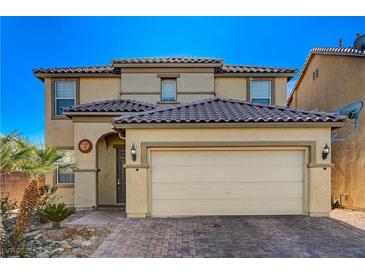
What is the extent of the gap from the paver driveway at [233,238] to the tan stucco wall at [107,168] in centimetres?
399

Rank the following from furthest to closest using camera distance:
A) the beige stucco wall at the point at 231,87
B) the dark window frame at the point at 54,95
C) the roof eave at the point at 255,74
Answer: the beige stucco wall at the point at 231,87, the roof eave at the point at 255,74, the dark window frame at the point at 54,95

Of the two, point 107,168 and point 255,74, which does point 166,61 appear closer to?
point 255,74

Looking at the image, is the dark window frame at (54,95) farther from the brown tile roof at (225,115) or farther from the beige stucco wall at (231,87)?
the beige stucco wall at (231,87)

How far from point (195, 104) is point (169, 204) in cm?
421

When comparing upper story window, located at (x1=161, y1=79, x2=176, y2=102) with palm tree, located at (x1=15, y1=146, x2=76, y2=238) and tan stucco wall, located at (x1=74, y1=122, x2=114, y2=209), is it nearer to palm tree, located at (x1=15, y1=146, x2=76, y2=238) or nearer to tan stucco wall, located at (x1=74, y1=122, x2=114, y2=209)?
tan stucco wall, located at (x1=74, y1=122, x2=114, y2=209)

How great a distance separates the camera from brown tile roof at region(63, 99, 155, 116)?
11352 mm

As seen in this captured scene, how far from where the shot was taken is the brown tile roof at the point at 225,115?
360 inches

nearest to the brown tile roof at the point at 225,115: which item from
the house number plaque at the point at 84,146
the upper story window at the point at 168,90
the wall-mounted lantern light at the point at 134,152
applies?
the wall-mounted lantern light at the point at 134,152

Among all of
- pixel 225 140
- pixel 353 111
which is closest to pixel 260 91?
pixel 353 111

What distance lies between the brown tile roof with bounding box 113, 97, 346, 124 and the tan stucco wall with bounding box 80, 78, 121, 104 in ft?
14.0

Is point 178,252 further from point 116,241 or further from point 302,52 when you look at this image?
point 302,52

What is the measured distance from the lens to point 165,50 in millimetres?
13906

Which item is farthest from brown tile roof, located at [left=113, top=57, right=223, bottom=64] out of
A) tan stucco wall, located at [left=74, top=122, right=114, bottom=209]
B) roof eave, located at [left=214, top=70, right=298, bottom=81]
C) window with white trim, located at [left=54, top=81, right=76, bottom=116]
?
tan stucco wall, located at [left=74, top=122, right=114, bottom=209]

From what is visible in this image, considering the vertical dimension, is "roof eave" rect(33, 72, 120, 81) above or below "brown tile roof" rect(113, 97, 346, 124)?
above
